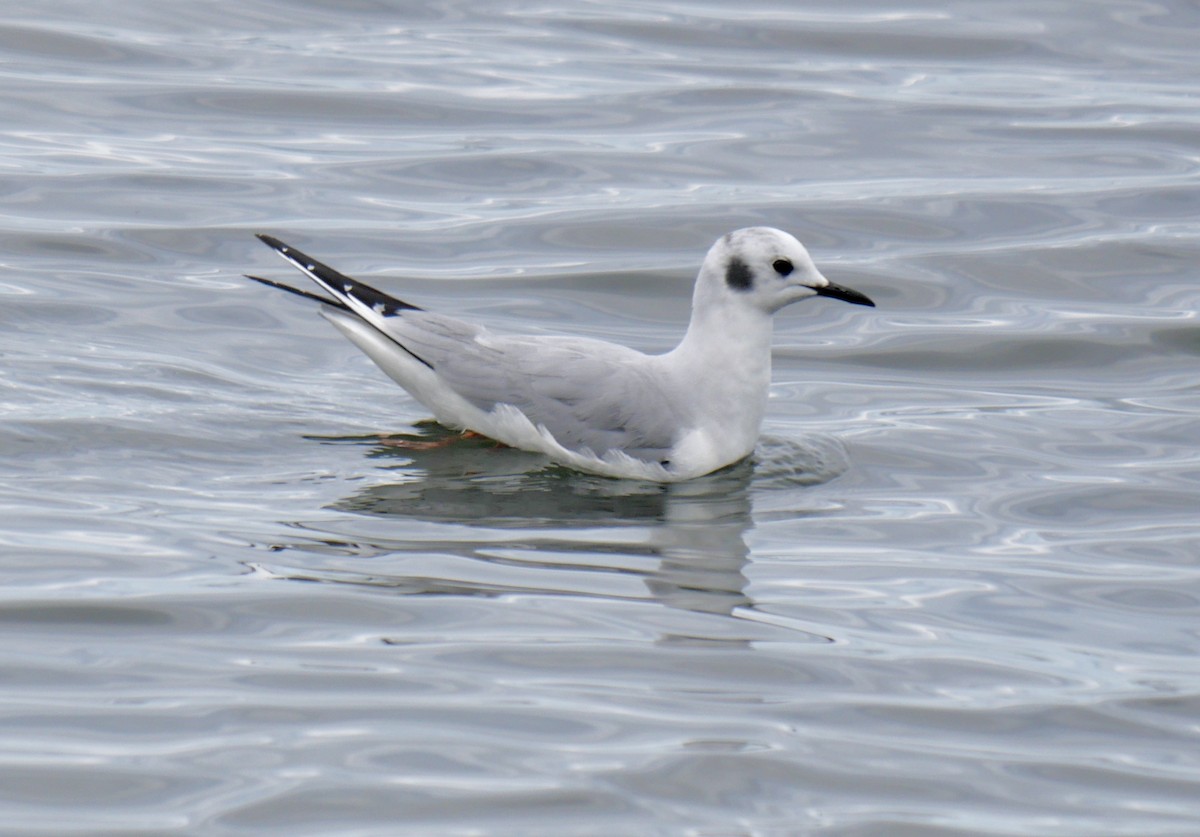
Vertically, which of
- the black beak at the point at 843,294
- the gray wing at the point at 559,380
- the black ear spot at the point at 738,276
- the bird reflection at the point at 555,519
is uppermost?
the black ear spot at the point at 738,276

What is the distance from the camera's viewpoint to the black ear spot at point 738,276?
912 cm

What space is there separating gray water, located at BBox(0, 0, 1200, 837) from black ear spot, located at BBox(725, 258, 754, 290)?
78 cm

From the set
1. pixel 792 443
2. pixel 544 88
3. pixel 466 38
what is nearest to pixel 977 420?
pixel 792 443

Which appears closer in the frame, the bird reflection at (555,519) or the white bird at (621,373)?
the bird reflection at (555,519)

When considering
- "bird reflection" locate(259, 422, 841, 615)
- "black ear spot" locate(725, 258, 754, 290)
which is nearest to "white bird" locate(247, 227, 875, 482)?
"black ear spot" locate(725, 258, 754, 290)

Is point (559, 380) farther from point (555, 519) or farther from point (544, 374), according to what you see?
point (555, 519)

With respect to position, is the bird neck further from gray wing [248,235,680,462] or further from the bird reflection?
the bird reflection

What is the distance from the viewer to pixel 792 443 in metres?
9.43

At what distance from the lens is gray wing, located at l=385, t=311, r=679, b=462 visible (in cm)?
885

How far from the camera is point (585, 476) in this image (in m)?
8.91

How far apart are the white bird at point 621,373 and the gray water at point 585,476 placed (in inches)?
7.4

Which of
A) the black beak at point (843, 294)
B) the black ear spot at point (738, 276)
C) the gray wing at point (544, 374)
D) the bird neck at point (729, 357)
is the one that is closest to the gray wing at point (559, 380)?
the gray wing at point (544, 374)

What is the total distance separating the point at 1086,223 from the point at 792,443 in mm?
4936

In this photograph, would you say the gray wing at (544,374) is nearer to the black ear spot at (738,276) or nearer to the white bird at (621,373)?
the white bird at (621,373)
